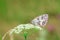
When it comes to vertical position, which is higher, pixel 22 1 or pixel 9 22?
pixel 22 1

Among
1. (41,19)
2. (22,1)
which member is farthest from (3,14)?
(41,19)

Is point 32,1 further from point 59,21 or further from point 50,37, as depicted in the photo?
point 50,37

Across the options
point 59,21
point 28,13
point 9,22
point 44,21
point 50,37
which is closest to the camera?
point 44,21

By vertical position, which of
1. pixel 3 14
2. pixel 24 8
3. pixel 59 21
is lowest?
pixel 59 21

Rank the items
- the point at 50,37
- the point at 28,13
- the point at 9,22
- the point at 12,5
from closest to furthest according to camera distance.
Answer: the point at 50,37 → the point at 9,22 → the point at 28,13 → the point at 12,5

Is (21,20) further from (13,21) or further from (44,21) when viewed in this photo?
(44,21)

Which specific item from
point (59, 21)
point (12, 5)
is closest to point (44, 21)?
point (59, 21)

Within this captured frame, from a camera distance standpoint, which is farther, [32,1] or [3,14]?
[32,1]
